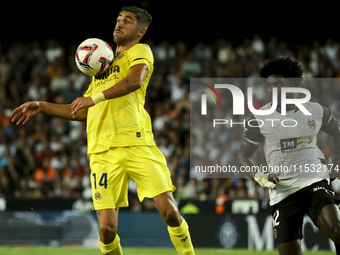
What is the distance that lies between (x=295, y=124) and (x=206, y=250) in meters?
4.86

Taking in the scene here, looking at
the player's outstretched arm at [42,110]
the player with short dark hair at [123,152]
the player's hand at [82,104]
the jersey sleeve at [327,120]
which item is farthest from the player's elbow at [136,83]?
the jersey sleeve at [327,120]

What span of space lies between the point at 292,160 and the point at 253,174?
399 mm

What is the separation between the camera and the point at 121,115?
478 centimetres

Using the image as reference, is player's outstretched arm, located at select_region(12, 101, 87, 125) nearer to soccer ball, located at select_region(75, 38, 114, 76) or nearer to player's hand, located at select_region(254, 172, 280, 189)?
soccer ball, located at select_region(75, 38, 114, 76)

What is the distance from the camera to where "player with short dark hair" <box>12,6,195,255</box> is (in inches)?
184

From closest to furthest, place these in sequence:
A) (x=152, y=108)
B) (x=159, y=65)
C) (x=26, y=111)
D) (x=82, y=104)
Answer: (x=82, y=104) < (x=26, y=111) < (x=152, y=108) < (x=159, y=65)

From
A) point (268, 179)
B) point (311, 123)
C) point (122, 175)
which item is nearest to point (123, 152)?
point (122, 175)

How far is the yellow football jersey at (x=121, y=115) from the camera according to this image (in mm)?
4770

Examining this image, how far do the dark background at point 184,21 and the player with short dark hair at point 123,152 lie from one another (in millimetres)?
11220

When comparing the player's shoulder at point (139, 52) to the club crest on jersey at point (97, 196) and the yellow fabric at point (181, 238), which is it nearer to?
the club crest on jersey at point (97, 196)

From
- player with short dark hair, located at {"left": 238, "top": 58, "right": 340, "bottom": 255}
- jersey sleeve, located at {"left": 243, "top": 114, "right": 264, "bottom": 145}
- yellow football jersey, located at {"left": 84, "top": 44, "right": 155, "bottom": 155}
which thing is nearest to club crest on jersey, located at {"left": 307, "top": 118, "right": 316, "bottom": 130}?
player with short dark hair, located at {"left": 238, "top": 58, "right": 340, "bottom": 255}

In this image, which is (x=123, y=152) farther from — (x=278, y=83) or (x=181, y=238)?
(x=278, y=83)

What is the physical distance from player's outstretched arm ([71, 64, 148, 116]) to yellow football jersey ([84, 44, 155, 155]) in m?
0.16

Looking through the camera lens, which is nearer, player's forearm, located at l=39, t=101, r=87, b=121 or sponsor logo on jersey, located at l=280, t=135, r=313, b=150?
sponsor logo on jersey, located at l=280, t=135, r=313, b=150
